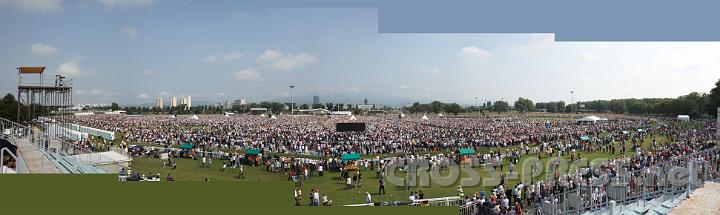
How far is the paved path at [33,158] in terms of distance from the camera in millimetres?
6327

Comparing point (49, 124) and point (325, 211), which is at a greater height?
point (49, 124)

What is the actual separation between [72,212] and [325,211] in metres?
2.68

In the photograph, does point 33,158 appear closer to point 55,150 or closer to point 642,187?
point 55,150

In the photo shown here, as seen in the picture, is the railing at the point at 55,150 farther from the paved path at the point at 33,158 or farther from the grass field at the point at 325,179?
the grass field at the point at 325,179

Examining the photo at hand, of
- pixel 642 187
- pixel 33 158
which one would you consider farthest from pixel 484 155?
pixel 33 158

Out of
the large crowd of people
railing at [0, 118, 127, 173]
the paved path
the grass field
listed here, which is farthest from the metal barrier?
the paved path

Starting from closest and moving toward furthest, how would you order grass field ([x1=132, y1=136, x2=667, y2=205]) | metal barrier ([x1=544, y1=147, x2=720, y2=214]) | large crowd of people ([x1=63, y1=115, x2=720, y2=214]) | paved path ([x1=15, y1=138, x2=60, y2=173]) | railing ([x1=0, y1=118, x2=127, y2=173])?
metal barrier ([x1=544, y1=147, x2=720, y2=214])
paved path ([x1=15, y1=138, x2=60, y2=173])
railing ([x1=0, y1=118, x2=127, y2=173])
large crowd of people ([x1=63, y1=115, x2=720, y2=214])
grass field ([x1=132, y1=136, x2=667, y2=205])

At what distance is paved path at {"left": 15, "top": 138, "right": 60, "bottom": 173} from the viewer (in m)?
6.33

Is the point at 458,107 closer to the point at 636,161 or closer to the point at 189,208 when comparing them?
the point at 636,161

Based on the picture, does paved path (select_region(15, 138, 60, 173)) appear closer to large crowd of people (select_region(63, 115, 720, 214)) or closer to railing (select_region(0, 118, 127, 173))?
railing (select_region(0, 118, 127, 173))

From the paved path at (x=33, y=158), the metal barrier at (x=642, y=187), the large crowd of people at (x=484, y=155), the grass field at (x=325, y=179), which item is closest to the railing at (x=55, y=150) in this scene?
Answer: the paved path at (x=33, y=158)

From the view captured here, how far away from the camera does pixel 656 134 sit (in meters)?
24.7

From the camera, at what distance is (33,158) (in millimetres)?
7230

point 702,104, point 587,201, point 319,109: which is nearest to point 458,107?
point 319,109
